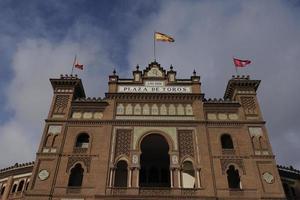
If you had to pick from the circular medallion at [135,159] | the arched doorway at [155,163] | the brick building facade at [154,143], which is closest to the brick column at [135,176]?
the brick building facade at [154,143]

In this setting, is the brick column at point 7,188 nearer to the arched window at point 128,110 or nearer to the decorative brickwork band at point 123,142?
the decorative brickwork band at point 123,142

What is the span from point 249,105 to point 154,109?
9.10m

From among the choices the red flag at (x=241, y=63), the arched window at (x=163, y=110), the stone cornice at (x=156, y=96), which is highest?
the red flag at (x=241, y=63)

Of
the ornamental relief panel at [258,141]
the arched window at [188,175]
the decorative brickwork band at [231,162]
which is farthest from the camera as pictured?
the ornamental relief panel at [258,141]

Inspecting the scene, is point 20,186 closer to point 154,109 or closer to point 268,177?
point 154,109

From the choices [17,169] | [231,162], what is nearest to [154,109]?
[231,162]

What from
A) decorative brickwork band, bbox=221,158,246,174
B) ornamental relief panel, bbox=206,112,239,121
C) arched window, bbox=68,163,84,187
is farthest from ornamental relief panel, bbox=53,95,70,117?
decorative brickwork band, bbox=221,158,246,174

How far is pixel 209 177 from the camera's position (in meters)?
26.6

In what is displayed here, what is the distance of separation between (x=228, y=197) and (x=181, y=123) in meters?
7.67

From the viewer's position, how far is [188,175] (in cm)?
2864

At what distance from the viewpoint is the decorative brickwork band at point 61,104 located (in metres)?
31.0

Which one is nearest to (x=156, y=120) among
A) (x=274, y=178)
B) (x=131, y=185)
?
(x=131, y=185)

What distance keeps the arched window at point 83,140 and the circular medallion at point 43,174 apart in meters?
3.52

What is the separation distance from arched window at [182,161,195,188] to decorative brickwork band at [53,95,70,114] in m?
12.3
